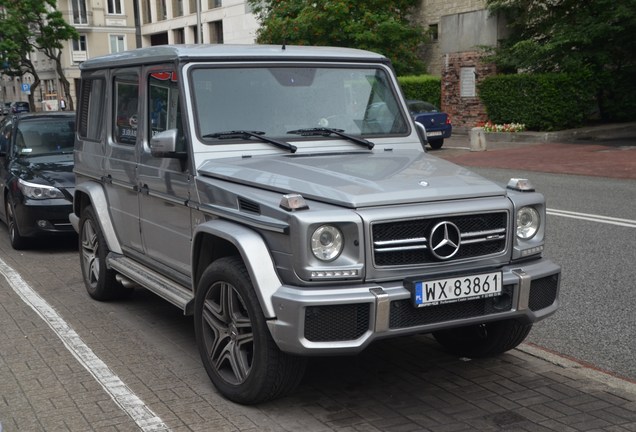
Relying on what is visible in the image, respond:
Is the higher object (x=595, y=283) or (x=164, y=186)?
(x=164, y=186)

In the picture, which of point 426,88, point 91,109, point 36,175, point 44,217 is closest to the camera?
point 91,109

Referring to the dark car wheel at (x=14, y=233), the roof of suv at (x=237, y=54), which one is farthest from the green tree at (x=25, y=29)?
the roof of suv at (x=237, y=54)

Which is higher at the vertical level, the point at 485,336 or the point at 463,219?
the point at 463,219

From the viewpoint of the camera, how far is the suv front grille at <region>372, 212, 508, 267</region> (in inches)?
170

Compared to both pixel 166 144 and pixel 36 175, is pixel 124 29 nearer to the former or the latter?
pixel 36 175

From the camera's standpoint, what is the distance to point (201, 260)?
5.08 m

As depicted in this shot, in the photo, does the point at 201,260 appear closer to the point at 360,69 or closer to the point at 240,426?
the point at 240,426

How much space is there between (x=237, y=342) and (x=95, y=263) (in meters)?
3.15

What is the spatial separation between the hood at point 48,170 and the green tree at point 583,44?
1838 centimetres

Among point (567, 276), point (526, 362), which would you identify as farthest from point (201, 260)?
point (567, 276)

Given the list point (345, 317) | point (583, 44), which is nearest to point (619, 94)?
point (583, 44)

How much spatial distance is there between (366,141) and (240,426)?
222 cm

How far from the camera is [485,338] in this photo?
546 centimetres

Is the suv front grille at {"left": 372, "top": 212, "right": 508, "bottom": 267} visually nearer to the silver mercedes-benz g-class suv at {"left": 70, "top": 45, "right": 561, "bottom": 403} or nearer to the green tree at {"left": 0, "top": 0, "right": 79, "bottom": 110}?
the silver mercedes-benz g-class suv at {"left": 70, "top": 45, "right": 561, "bottom": 403}
